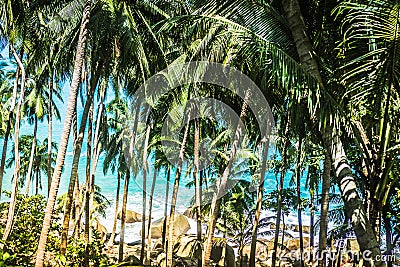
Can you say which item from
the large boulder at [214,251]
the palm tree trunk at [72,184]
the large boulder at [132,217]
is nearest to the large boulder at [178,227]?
the large boulder at [132,217]

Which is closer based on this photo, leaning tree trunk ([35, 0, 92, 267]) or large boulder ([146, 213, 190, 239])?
leaning tree trunk ([35, 0, 92, 267])

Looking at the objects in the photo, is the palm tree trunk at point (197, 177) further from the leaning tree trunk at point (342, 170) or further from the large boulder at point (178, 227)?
the large boulder at point (178, 227)

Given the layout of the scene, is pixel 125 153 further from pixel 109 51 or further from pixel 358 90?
pixel 358 90

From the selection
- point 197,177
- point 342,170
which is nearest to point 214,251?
point 197,177

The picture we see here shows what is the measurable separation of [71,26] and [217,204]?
616 cm

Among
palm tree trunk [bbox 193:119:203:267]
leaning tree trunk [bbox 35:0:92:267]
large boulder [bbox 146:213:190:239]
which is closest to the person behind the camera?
leaning tree trunk [bbox 35:0:92:267]

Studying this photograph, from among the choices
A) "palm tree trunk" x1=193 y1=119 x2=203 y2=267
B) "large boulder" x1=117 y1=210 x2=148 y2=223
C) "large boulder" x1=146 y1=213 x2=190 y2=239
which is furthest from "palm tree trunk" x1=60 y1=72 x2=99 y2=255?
"large boulder" x1=117 y1=210 x2=148 y2=223

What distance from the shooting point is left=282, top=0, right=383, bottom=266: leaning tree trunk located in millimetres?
4375

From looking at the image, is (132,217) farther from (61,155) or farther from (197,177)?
(61,155)

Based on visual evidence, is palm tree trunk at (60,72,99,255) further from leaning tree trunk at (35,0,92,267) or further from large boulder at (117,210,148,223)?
large boulder at (117,210,148,223)

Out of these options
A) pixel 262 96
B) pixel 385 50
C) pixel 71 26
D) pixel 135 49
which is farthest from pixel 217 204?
pixel 385 50

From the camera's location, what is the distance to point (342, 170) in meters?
4.75

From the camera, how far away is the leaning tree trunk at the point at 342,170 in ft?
14.4

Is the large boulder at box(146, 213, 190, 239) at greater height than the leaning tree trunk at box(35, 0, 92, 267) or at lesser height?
lesser
